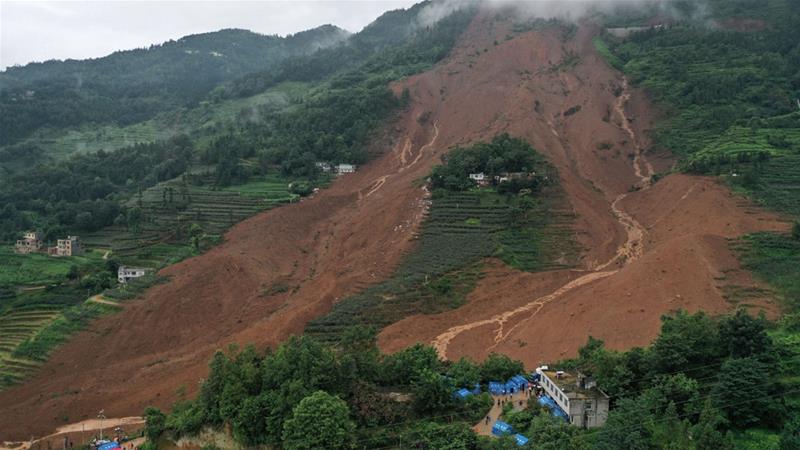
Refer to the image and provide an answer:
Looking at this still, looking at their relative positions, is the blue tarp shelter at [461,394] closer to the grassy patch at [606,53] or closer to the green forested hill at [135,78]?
the grassy patch at [606,53]

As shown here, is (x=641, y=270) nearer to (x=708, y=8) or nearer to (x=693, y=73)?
(x=693, y=73)

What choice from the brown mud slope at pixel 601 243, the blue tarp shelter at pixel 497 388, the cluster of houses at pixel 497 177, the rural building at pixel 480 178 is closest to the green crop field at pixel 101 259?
the rural building at pixel 480 178

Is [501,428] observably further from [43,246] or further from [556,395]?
[43,246]

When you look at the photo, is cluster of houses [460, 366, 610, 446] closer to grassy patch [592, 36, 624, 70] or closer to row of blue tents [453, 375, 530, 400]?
row of blue tents [453, 375, 530, 400]

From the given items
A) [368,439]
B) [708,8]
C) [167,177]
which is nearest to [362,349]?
[368,439]

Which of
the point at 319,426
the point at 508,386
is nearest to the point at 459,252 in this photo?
the point at 508,386
